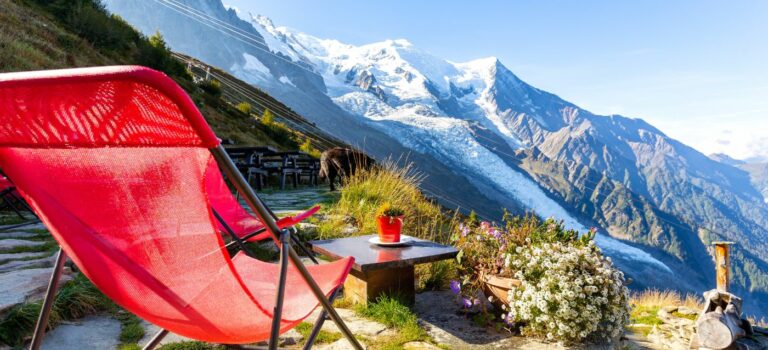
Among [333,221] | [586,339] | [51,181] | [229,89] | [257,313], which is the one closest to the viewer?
[51,181]

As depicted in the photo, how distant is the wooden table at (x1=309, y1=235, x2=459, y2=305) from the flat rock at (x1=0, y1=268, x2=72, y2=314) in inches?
62.3

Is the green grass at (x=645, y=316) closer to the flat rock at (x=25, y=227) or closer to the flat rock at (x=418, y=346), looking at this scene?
the flat rock at (x=418, y=346)

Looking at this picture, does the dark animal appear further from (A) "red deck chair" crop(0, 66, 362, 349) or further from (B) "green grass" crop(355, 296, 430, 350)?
(A) "red deck chair" crop(0, 66, 362, 349)

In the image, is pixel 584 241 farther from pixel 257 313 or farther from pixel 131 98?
pixel 131 98

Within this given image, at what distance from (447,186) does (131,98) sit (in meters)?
133

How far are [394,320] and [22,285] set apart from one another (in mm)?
2083

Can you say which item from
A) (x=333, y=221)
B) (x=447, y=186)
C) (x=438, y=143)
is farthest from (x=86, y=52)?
(x=438, y=143)

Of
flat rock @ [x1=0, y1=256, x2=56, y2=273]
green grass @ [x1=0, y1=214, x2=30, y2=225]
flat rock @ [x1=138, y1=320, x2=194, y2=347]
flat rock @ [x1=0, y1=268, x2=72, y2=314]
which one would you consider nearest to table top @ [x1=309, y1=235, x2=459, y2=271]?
flat rock @ [x1=138, y1=320, x2=194, y2=347]

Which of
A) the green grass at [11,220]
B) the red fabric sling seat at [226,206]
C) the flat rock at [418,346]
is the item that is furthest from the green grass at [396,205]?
the green grass at [11,220]

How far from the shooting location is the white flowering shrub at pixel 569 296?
243 cm

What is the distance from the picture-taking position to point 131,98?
2.93 feet

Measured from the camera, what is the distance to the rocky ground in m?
2.28

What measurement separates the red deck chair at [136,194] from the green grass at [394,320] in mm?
1148

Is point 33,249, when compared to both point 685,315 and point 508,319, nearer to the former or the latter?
point 508,319
